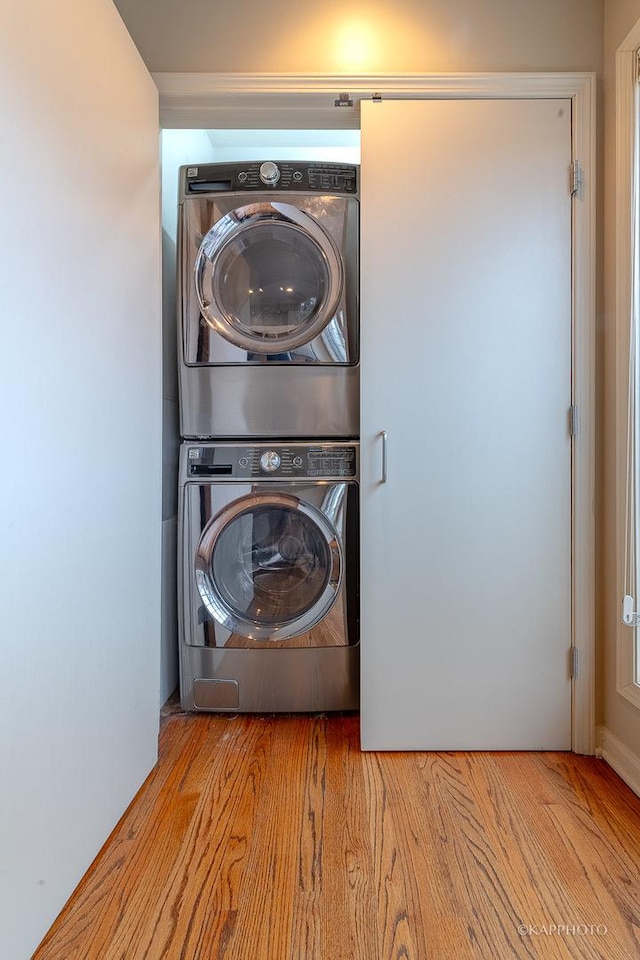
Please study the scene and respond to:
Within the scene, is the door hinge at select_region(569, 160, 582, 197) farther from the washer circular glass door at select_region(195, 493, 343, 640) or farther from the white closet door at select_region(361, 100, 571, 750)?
the washer circular glass door at select_region(195, 493, 343, 640)

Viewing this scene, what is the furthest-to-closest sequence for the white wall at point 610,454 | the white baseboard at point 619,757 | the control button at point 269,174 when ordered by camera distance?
the control button at point 269,174, the white wall at point 610,454, the white baseboard at point 619,757

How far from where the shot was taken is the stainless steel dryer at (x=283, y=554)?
190cm

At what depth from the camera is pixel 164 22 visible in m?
1.72

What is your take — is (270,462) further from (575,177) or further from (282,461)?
(575,177)

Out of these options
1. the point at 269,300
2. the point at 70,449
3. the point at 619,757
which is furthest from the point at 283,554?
the point at 619,757

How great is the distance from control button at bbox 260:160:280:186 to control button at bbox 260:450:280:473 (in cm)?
90

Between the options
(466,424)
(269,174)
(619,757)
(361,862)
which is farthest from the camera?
(269,174)

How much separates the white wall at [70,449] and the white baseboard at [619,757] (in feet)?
4.28

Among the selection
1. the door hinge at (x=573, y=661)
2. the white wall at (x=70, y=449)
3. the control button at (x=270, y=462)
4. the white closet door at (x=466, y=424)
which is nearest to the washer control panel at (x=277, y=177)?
the white closet door at (x=466, y=424)

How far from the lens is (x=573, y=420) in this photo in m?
1.68

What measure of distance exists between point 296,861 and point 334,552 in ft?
2.95

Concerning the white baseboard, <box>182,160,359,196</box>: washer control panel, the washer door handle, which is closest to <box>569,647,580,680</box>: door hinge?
the white baseboard

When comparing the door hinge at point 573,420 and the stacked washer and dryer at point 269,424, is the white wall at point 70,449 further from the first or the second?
the door hinge at point 573,420

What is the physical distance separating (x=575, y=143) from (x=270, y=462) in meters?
1.34
